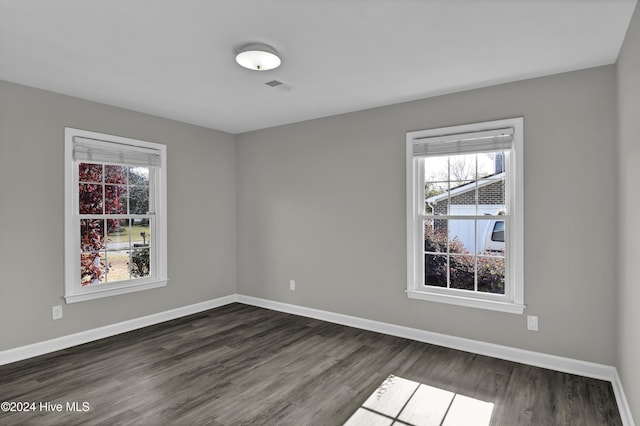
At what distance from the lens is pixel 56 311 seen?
3621mm

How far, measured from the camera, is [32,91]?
11.4 feet

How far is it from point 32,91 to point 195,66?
→ 5.71ft

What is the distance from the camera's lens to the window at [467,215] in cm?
337

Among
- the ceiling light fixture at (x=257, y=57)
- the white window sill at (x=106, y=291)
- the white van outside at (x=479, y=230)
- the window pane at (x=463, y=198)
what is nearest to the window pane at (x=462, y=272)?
the white van outside at (x=479, y=230)

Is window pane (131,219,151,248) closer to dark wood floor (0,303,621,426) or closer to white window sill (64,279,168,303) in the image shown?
white window sill (64,279,168,303)

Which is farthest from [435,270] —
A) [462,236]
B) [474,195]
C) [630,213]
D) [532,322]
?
[630,213]

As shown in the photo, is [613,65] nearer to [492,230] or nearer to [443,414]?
[492,230]

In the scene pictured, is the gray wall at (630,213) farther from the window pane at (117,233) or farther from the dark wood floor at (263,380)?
the window pane at (117,233)

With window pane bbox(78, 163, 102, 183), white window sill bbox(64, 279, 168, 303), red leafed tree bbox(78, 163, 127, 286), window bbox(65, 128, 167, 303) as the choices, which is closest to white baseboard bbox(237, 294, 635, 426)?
white window sill bbox(64, 279, 168, 303)

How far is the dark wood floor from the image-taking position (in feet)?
8.13

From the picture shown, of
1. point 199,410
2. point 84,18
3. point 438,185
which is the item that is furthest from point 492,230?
point 84,18

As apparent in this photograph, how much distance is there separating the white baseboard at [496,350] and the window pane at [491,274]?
52cm

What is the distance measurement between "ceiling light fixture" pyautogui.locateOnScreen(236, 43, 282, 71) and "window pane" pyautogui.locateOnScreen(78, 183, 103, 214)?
7.63 feet

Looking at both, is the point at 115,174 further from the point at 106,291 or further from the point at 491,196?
the point at 491,196
